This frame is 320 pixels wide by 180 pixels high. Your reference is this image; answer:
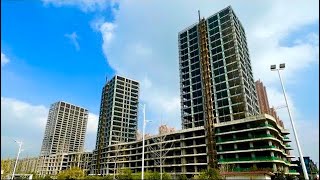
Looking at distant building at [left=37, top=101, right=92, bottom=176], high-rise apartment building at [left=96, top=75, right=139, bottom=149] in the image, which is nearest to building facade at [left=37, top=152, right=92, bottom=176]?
distant building at [left=37, top=101, right=92, bottom=176]

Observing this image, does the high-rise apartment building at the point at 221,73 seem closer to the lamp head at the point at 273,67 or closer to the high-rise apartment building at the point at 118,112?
the high-rise apartment building at the point at 118,112

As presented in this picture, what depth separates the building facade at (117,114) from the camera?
11623 cm

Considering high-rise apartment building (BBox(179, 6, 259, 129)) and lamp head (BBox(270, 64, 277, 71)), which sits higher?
high-rise apartment building (BBox(179, 6, 259, 129))

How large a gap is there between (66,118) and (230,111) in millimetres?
122503

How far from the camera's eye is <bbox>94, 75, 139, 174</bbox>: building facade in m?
116

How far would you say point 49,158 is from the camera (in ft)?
481

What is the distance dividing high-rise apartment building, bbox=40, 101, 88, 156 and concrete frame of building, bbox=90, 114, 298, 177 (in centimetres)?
9243

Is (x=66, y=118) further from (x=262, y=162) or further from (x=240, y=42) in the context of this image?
(x=262, y=162)

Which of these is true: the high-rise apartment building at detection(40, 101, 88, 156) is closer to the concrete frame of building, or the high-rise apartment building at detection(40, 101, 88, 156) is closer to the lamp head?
the concrete frame of building

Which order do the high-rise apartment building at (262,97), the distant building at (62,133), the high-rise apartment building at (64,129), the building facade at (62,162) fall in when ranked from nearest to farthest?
1. the high-rise apartment building at (262,97)
2. the building facade at (62,162)
3. the distant building at (62,133)
4. the high-rise apartment building at (64,129)

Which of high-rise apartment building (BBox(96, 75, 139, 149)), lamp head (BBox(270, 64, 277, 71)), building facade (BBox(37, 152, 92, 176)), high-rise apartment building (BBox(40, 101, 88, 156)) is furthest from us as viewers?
high-rise apartment building (BBox(40, 101, 88, 156))

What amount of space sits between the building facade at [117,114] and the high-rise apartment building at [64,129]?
159 ft

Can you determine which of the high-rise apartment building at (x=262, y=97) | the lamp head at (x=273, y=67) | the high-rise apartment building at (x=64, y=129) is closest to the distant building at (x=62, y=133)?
the high-rise apartment building at (x=64, y=129)

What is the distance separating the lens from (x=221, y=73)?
87438mm
